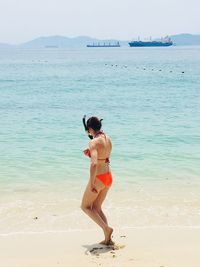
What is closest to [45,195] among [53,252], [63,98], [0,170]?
A: [0,170]

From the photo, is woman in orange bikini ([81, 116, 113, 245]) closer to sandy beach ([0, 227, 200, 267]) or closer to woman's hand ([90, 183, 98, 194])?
woman's hand ([90, 183, 98, 194])

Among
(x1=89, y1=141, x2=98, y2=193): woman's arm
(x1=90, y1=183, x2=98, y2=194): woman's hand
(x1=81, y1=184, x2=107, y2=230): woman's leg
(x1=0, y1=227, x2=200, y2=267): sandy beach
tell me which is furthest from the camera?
(x1=81, y1=184, x2=107, y2=230): woman's leg

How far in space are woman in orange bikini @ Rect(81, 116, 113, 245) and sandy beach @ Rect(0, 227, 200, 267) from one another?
0.34m

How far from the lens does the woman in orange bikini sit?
21.1 feet

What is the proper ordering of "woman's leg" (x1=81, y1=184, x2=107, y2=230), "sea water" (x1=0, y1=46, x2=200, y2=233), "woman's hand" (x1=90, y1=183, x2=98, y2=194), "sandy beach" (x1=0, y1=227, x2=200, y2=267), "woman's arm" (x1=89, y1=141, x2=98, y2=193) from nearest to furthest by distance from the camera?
"sandy beach" (x1=0, y1=227, x2=200, y2=267) < "woman's arm" (x1=89, y1=141, x2=98, y2=193) < "woman's hand" (x1=90, y1=183, x2=98, y2=194) < "woman's leg" (x1=81, y1=184, x2=107, y2=230) < "sea water" (x1=0, y1=46, x2=200, y2=233)

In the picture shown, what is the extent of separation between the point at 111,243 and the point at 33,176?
5.01m

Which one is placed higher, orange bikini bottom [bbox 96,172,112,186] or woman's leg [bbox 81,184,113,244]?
orange bikini bottom [bbox 96,172,112,186]

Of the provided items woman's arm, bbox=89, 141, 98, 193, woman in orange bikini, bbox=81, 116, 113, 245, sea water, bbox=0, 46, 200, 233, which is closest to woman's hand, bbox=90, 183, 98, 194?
woman in orange bikini, bbox=81, 116, 113, 245

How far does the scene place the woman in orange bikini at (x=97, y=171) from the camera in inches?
253

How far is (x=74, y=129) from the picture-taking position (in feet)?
60.7

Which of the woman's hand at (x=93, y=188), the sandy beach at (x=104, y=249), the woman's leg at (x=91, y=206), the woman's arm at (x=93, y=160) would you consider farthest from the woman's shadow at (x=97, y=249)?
the woman's arm at (x=93, y=160)

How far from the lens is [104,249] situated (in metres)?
6.67

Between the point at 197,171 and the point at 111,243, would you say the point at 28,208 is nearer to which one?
the point at 111,243

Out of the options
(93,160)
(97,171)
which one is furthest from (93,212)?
(93,160)
